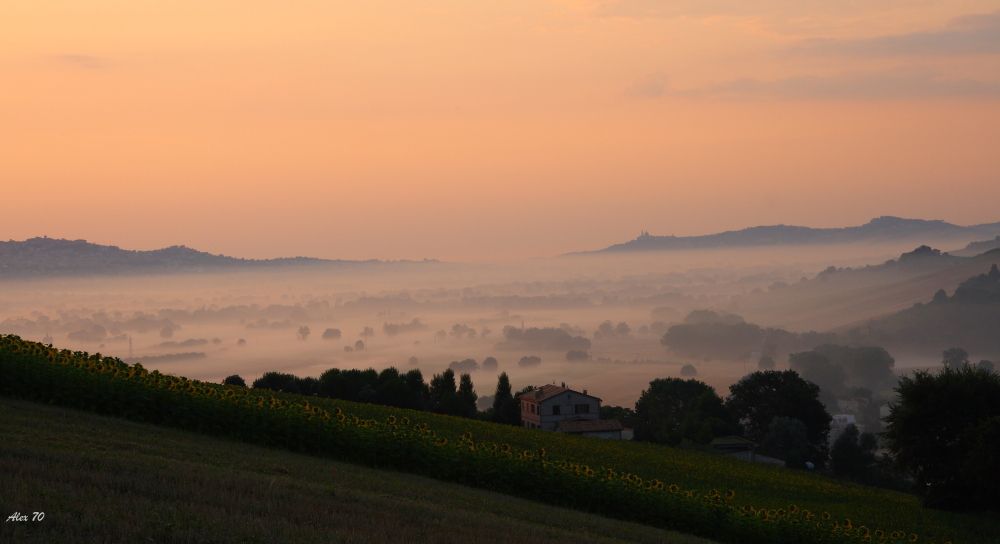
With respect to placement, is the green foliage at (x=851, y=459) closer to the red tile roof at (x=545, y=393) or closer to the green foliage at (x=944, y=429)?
the red tile roof at (x=545, y=393)

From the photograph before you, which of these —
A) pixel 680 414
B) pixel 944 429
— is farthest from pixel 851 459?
pixel 944 429

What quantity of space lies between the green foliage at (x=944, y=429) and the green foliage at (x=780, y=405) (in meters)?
46.4

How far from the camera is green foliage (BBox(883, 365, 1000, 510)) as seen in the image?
120ft

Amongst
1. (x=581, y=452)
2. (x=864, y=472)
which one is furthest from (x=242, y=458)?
(x=864, y=472)

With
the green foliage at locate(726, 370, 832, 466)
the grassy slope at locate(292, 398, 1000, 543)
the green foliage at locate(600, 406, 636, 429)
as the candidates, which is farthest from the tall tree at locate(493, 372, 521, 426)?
the grassy slope at locate(292, 398, 1000, 543)

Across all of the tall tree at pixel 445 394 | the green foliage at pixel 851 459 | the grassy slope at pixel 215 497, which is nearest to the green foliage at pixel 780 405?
the green foliage at pixel 851 459

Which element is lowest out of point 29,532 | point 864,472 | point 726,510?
point 864,472

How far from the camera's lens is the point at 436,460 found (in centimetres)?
2241

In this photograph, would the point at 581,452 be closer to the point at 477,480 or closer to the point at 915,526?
the point at 915,526

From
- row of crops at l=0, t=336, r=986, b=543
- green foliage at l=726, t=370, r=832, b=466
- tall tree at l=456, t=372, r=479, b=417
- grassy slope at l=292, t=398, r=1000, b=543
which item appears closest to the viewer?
row of crops at l=0, t=336, r=986, b=543

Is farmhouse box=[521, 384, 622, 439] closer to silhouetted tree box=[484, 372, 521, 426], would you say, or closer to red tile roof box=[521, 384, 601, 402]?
red tile roof box=[521, 384, 601, 402]

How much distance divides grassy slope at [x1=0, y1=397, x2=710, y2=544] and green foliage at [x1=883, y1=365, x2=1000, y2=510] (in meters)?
25.4

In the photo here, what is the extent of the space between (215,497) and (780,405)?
85950 mm

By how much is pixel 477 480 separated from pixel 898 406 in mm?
30059
